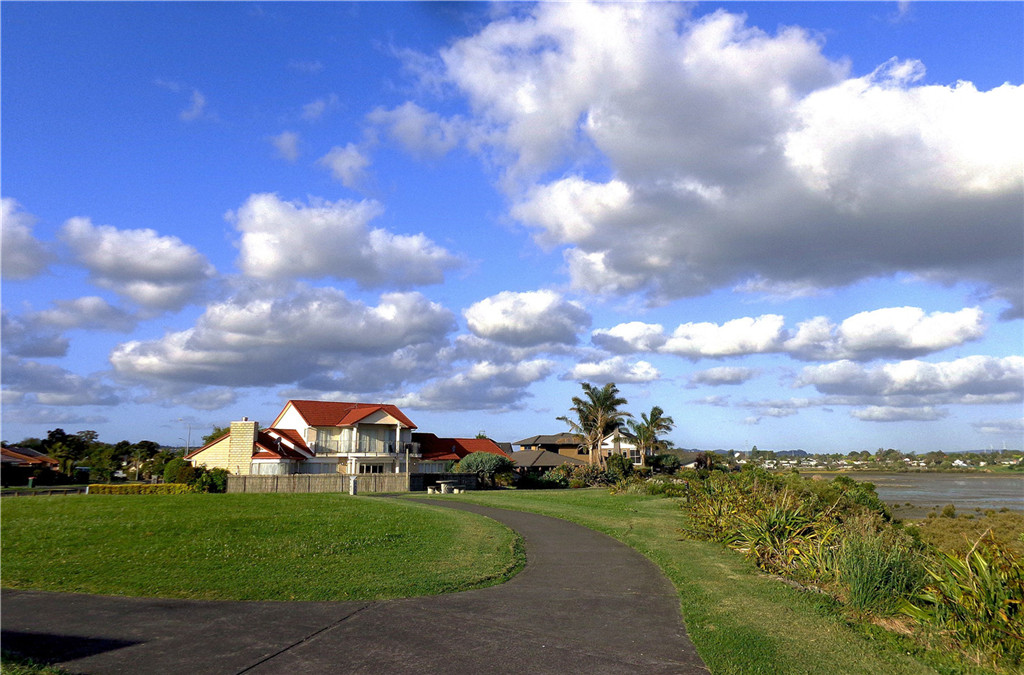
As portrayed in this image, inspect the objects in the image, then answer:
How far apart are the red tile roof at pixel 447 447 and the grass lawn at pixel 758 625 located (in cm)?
4649

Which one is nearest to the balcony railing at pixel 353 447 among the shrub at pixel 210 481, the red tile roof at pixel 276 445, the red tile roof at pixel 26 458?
the red tile roof at pixel 276 445

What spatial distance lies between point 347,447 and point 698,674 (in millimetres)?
49984

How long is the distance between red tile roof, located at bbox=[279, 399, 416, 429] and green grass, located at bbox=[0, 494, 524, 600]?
1293 inches

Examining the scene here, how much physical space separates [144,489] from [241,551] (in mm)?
25233

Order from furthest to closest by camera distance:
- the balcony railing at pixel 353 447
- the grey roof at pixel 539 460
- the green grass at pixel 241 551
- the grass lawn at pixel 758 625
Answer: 1. the grey roof at pixel 539 460
2. the balcony railing at pixel 353 447
3. the green grass at pixel 241 551
4. the grass lawn at pixel 758 625

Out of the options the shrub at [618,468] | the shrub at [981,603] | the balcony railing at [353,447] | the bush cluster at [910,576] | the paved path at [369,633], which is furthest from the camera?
the shrub at [618,468]

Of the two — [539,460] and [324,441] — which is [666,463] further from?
[324,441]

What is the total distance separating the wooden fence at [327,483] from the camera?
133ft

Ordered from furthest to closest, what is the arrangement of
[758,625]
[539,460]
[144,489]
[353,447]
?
[539,460] → [353,447] → [144,489] → [758,625]

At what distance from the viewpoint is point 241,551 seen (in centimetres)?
1421

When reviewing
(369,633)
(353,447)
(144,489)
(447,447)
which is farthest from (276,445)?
(369,633)

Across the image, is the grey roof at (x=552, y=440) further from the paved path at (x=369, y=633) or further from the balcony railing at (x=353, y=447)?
the paved path at (x=369, y=633)

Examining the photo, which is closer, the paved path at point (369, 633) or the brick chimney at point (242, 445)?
the paved path at point (369, 633)

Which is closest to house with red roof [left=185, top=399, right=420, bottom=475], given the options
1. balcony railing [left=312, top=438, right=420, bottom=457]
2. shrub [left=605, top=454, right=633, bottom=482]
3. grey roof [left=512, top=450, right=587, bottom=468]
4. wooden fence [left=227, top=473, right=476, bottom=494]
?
balcony railing [left=312, top=438, right=420, bottom=457]
